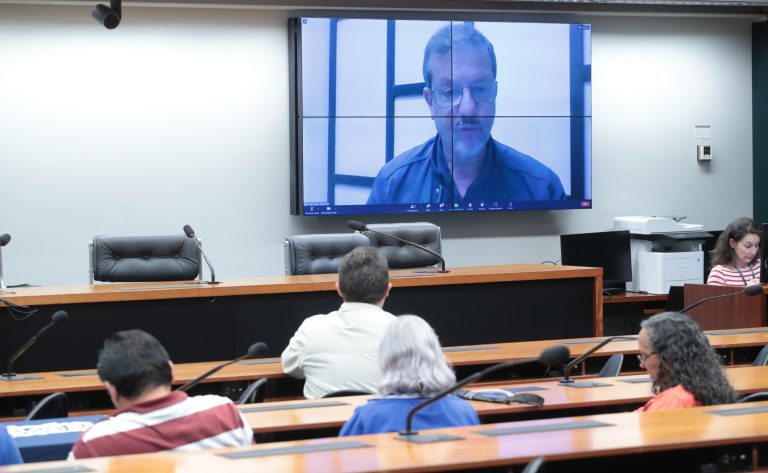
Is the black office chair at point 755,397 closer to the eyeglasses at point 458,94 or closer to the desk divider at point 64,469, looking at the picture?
the desk divider at point 64,469

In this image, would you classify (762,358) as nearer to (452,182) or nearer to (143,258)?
(143,258)

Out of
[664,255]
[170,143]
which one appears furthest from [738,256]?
[170,143]

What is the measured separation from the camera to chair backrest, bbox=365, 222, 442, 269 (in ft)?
23.1

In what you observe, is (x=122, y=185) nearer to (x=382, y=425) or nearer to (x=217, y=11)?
(x=217, y=11)

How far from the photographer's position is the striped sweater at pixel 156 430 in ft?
9.09

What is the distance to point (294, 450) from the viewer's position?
2.70 metres

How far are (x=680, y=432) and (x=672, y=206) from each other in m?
7.02

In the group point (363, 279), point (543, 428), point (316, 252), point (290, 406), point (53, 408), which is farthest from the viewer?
point (316, 252)

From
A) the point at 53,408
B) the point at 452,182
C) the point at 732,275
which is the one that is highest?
the point at 452,182

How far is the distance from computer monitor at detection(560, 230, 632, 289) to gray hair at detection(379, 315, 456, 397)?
5309 millimetres

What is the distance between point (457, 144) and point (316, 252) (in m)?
2.24

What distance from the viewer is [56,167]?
807cm

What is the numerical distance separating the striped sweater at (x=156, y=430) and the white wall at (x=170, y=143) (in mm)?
5554

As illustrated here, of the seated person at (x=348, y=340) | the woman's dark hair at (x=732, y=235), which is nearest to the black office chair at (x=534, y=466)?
the seated person at (x=348, y=340)
